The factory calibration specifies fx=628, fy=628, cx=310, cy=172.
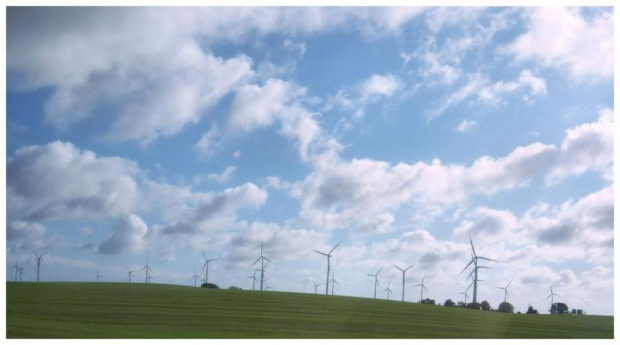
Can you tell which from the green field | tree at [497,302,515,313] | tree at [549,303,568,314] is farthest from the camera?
tree at [549,303,568,314]

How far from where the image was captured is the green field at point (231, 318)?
1268 inches

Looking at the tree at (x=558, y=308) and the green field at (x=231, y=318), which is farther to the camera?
the tree at (x=558, y=308)

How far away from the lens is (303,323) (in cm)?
3853

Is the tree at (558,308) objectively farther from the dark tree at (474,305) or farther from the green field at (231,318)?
the green field at (231,318)

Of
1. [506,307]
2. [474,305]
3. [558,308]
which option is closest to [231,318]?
[474,305]

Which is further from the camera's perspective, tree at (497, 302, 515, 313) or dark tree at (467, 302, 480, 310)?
tree at (497, 302, 515, 313)

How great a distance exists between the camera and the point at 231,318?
39469mm

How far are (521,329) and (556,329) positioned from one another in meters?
3.83

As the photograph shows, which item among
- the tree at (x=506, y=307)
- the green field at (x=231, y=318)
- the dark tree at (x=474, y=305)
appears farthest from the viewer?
the tree at (x=506, y=307)

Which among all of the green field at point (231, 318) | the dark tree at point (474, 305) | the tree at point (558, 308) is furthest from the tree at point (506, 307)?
the green field at point (231, 318)

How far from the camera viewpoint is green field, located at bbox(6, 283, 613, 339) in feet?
106

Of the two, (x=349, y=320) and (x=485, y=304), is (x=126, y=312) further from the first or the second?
(x=485, y=304)

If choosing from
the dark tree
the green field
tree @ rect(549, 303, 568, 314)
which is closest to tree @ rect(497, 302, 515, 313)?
the dark tree

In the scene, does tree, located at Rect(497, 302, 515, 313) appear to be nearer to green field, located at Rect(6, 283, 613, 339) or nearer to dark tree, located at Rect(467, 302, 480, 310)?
dark tree, located at Rect(467, 302, 480, 310)
